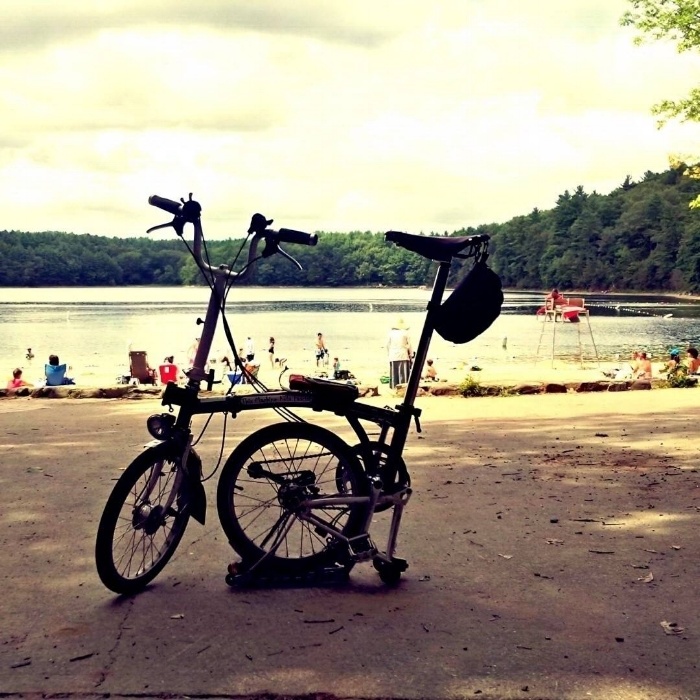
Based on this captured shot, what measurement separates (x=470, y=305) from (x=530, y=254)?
16279 centimetres

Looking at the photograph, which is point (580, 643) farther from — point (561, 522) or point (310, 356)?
point (310, 356)

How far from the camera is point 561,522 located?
4957 mm

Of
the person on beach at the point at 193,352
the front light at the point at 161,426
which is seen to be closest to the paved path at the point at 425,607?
the front light at the point at 161,426

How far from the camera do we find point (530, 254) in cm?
16225

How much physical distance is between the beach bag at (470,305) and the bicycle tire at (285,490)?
68cm

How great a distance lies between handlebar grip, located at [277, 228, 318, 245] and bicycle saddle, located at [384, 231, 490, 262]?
377 mm

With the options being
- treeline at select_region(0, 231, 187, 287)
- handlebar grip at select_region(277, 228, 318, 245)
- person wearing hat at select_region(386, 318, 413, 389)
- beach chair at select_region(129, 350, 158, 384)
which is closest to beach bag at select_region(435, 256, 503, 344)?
handlebar grip at select_region(277, 228, 318, 245)

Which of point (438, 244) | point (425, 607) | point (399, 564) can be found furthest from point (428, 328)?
point (425, 607)

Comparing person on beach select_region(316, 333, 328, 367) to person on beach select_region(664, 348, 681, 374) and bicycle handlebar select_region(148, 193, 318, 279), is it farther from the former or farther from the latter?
bicycle handlebar select_region(148, 193, 318, 279)

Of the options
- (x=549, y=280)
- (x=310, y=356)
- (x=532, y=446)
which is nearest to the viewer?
(x=532, y=446)

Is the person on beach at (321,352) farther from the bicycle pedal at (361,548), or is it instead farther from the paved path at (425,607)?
the bicycle pedal at (361,548)

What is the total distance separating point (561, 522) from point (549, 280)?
152374 mm

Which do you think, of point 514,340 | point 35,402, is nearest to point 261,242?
point 35,402

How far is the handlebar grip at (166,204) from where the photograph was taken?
3727 millimetres
